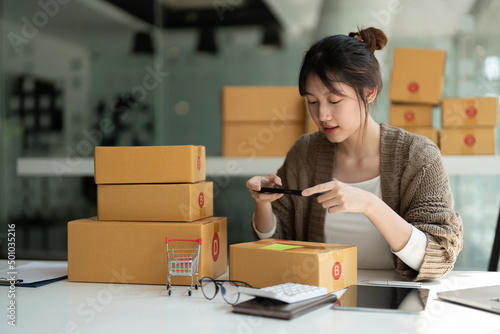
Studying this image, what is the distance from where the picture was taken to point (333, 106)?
1387mm

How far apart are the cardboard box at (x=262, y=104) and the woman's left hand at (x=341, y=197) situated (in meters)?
1.24

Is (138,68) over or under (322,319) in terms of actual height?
over

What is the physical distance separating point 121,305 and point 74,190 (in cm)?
280

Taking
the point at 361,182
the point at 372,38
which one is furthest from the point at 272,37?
the point at 361,182

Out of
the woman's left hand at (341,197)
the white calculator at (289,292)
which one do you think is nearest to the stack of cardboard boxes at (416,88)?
the woman's left hand at (341,197)

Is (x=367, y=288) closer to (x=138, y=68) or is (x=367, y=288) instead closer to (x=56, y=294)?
(x=56, y=294)

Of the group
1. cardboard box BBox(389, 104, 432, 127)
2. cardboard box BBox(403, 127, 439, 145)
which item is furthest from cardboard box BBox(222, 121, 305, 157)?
cardboard box BBox(403, 127, 439, 145)

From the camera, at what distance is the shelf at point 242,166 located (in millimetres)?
2256

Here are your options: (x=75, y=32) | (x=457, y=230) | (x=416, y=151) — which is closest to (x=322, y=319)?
(x=457, y=230)

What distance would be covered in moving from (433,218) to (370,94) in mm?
400

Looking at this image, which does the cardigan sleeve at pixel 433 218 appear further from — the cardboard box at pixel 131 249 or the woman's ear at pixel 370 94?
the cardboard box at pixel 131 249

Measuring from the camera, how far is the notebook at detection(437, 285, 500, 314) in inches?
38.2

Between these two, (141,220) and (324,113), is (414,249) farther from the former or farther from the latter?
(141,220)

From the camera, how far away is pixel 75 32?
3.64 meters
